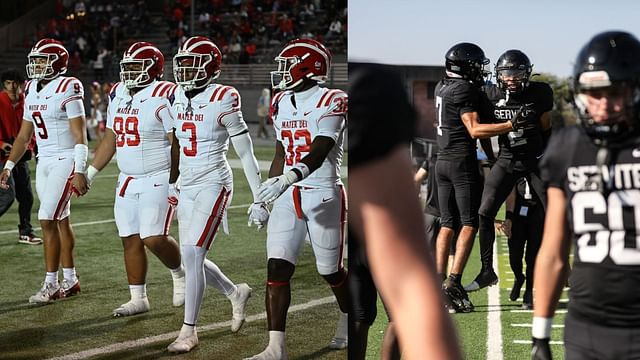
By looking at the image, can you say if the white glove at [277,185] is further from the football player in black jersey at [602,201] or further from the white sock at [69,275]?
the white sock at [69,275]

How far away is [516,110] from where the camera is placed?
458 cm

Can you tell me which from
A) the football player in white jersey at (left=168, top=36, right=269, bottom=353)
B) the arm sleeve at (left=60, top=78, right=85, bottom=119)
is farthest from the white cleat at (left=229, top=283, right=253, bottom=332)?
the arm sleeve at (left=60, top=78, right=85, bottom=119)

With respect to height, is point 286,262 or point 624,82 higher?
point 624,82

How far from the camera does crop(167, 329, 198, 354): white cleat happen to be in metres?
3.92

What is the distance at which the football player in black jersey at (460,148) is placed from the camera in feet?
14.9

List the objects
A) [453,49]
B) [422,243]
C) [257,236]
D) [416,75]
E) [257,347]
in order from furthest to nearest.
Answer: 1. [416,75]
2. [257,236]
3. [453,49]
4. [257,347]
5. [422,243]

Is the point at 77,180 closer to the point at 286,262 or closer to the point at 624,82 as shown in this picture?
the point at 286,262

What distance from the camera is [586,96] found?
2.01 m

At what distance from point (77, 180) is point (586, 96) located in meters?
3.10

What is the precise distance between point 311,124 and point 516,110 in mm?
1249

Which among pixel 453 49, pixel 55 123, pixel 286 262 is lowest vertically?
pixel 286 262

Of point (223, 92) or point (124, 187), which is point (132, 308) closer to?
point (124, 187)

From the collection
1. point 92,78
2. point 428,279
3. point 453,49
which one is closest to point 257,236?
point 453,49

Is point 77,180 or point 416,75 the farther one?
point 416,75
